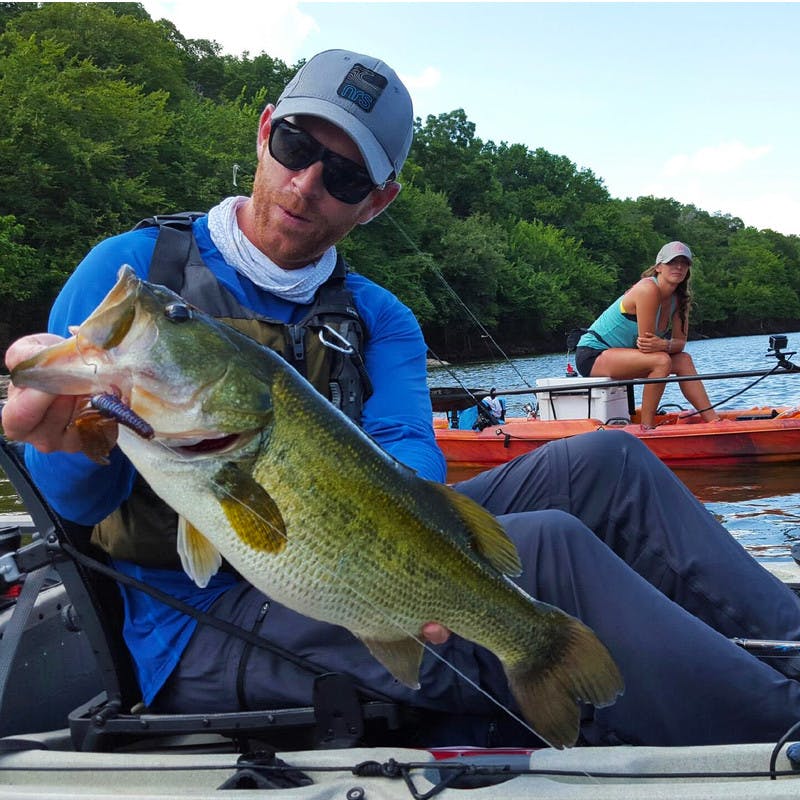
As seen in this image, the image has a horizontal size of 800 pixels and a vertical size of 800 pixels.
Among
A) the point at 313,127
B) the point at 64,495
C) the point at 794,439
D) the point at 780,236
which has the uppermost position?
the point at 780,236

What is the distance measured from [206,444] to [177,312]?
0.86ft

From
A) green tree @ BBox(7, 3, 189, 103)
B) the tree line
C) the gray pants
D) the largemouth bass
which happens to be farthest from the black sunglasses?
green tree @ BBox(7, 3, 189, 103)

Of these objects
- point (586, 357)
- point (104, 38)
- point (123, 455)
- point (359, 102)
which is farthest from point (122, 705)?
point (104, 38)

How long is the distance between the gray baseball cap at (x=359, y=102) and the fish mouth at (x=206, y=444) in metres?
1.12

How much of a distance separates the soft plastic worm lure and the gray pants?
0.80m

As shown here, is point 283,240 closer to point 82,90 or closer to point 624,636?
point 624,636

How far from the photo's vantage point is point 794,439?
973 cm

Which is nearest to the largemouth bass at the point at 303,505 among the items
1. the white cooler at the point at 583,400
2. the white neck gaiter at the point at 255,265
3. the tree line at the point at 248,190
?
the white neck gaiter at the point at 255,265

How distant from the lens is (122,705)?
2252 millimetres

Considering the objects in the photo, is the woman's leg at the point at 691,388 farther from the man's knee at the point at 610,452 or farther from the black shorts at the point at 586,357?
the man's knee at the point at 610,452

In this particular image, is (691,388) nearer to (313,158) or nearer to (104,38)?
(313,158)

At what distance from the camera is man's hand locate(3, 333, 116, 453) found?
5.28ft

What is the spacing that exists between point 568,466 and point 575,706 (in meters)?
0.86

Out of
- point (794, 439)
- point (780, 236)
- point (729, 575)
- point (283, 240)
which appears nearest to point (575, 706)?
point (729, 575)
